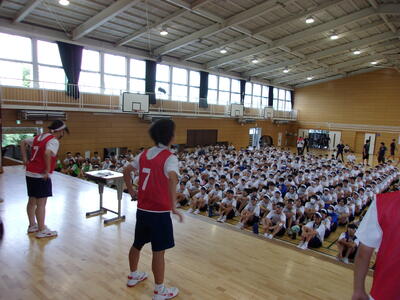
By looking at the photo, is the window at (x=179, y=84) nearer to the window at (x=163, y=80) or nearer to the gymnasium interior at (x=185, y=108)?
the gymnasium interior at (x=185, y=108)

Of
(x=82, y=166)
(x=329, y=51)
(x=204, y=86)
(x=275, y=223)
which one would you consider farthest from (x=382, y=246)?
(x=329, y=51)

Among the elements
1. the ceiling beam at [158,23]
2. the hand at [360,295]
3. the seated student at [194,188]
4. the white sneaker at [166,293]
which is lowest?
the seated student at [194,188]

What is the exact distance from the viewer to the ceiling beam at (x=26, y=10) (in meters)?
10.2

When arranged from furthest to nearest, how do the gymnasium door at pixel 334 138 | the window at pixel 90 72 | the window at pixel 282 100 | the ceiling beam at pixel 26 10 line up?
the window at pixel 282 100 < the gymnasium door at pixel 334 138 < the window at pixel 90 72 < the ceiling beam at pixel 26 10

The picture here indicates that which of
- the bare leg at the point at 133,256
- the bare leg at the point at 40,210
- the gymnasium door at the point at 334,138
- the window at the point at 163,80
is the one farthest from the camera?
the gymnasium door at the point at 334,138

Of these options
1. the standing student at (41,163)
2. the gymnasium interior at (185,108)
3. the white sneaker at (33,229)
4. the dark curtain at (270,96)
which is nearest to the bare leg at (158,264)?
the gymnasium interior at (185,108)

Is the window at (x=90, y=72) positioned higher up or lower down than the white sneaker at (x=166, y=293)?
higher up

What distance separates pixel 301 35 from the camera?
15.6 metres

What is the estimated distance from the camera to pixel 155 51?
1672cm

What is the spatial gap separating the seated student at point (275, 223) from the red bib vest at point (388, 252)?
5572mm

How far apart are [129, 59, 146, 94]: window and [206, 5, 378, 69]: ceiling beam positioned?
542 cm

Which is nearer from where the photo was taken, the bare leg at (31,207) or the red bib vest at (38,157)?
the red bib vest at (38,157)

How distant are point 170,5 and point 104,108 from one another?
6354 mm

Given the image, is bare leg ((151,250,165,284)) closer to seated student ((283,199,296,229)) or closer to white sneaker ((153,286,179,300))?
white sneaker ((153,286,179,300))
